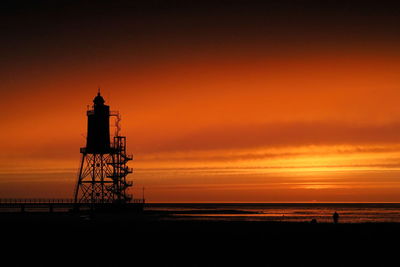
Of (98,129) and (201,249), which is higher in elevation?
(98,129)

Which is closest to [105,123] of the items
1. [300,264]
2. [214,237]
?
[214,237]

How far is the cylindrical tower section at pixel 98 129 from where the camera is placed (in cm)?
8212

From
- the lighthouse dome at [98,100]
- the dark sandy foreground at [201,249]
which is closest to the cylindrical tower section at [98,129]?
the lighthouse dome at [98,100]

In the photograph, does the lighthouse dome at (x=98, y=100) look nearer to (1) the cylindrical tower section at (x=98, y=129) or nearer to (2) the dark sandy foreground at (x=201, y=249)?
(1) the cylindrical tower section at (x=98, y=129)

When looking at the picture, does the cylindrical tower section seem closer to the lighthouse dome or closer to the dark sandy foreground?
the lighthouse dome

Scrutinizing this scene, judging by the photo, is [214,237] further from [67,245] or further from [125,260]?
[125,260]

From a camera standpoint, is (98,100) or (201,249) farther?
(98,100)

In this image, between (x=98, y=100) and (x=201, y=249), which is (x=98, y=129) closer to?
(x=98, y=100)

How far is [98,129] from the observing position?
271 ft

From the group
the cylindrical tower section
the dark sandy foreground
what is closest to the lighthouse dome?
the cylindrical tower section

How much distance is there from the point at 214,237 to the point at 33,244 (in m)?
10.8

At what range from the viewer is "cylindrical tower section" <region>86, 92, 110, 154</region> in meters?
82.1

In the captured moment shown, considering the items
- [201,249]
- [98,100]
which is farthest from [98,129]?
[201,249]

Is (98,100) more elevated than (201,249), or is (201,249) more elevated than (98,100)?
(98,100)
